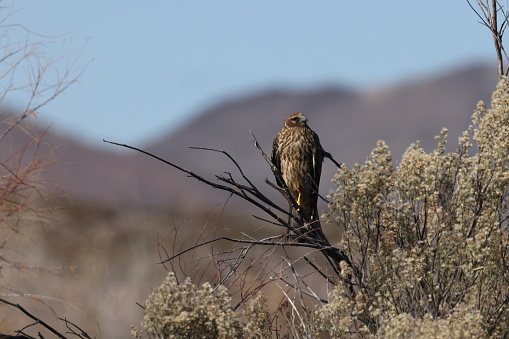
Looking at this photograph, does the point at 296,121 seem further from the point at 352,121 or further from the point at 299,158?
the point at 352,121

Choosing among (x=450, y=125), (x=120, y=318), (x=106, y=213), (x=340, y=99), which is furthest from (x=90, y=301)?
(x=340, y=99)

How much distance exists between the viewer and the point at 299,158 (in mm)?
7934

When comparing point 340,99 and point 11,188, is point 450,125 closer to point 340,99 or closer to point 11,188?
point 340,99

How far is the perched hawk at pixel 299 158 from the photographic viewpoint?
7820 millimetres

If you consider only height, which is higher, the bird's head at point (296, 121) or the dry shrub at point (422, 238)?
the bird's head at point (296, 121)

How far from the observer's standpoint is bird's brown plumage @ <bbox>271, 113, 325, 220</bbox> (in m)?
7.82

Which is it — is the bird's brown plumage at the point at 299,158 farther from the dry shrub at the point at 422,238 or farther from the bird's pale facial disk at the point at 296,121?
the dry shrub at the point at 422,238

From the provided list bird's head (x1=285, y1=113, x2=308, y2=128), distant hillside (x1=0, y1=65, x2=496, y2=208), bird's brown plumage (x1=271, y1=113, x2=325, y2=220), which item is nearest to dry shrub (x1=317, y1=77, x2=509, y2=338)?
bird's brown plumage (x1=271, y1=113, x2=325, y2=220)

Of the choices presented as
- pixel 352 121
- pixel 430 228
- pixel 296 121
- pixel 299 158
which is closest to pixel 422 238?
pixel 430 228

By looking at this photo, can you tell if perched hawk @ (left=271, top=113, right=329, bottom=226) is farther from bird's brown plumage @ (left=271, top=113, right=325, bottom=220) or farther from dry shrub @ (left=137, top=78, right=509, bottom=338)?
dry shrub @ (left=137, top=78, right=509, bottom=338)

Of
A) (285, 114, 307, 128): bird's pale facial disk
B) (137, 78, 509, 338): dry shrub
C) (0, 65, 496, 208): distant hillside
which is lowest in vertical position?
(137, 78, 509, 338): dry shrub

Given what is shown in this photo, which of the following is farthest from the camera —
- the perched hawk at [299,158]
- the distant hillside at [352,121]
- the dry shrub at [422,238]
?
the distant hillside at [352,121]

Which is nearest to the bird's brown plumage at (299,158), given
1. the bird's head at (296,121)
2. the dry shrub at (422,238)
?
the bird's head at (296,121)

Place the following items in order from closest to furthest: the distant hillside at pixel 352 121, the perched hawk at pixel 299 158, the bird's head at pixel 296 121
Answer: the perched hawk at pixel 299 158
the bird's head at pixel 296 121
the distant hillside at pixel 352 121
